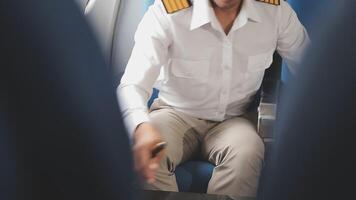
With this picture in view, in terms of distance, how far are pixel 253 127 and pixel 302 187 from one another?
2.80 feet

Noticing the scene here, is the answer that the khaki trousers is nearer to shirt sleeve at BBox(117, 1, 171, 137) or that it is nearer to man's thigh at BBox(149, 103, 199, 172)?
man's thigh at BBox(149, 103, 199, 172)

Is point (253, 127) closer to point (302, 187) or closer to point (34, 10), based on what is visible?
point (302, 187)

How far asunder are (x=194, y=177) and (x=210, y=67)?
276 millimetres

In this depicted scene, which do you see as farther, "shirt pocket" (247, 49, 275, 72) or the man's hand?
"shirt pocket" (247, 49, 275, 72)

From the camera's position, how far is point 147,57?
1155mm

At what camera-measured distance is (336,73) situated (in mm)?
328

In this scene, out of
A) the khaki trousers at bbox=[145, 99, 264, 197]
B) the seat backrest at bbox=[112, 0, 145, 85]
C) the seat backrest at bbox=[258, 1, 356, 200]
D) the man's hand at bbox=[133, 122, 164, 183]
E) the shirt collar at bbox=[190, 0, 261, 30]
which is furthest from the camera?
the seat backrest at bbox=[112, 0, 145, 85]

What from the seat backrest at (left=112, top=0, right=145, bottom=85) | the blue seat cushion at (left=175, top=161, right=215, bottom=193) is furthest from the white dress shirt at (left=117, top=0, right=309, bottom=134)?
the seat backrest at (left=112, top=0, right=145, bottom=85)

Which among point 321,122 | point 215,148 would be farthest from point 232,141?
point 321,122

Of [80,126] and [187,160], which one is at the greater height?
[80,126]

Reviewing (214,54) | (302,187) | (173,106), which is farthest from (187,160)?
(302,187)

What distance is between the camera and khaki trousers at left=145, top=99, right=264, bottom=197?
107cm

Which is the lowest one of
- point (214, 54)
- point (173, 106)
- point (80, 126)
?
point (173, 106)

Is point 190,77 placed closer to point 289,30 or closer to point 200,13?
point 200,13
